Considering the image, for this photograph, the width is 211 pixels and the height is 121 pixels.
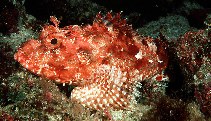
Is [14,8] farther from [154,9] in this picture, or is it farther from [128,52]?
[154,9]

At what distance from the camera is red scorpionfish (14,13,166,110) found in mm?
4910

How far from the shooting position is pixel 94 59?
5.31m

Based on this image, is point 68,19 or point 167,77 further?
point 68,19

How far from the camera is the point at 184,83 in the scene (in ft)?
19.6

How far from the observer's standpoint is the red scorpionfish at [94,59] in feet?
16.1

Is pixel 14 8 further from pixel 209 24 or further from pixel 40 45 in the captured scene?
pixel 209 24

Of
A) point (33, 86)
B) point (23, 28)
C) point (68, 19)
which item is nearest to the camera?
point (33, 86)

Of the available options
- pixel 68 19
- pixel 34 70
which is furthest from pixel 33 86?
pixel 68 19

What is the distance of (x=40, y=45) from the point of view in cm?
515

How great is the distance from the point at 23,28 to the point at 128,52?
356 cm

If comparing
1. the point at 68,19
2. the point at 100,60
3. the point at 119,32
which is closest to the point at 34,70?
the point at 100,60

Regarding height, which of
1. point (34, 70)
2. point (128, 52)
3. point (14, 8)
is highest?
point (14, 8)

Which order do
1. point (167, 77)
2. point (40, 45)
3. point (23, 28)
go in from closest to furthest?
1. point (40, 45)
2. point (167, 77)
3. point (23, 28)

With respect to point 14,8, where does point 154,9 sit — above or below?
above
